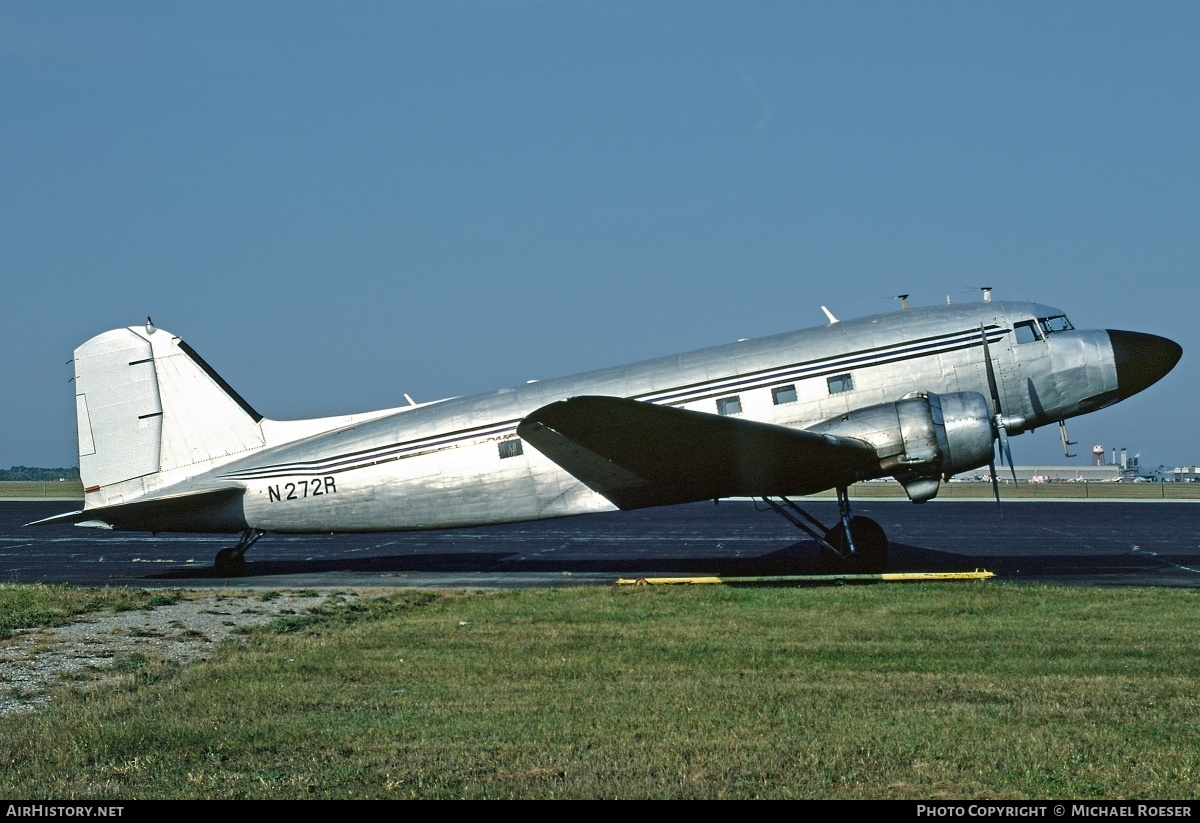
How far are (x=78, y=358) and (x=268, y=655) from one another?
12090 millimetres

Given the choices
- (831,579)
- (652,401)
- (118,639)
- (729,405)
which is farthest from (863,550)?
(118,639)

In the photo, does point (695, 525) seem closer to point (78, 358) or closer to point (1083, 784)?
point (78, 358)

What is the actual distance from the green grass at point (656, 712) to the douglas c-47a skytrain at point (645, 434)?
13.8ft

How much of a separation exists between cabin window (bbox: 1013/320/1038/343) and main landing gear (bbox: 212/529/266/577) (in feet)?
46.2

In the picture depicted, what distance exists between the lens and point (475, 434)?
19.2 meters

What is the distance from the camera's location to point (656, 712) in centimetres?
827

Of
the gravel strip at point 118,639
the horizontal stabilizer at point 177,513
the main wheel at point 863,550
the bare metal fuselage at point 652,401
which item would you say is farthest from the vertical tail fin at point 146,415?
the main wheel at point 863,550

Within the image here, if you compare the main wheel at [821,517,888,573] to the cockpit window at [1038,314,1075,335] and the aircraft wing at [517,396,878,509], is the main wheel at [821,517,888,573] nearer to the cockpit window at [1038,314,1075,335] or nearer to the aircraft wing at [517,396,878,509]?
the aircraft wing at [517,396,878,509]

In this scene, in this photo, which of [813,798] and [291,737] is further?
[291,737]

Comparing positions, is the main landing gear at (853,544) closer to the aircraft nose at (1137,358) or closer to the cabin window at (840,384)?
the cabin window at (840,384)

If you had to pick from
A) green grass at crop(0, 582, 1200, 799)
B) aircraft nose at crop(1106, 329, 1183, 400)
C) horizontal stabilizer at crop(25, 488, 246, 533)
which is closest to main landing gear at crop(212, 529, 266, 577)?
horizontal stabilizer at crop(25, 488, 246, 533)

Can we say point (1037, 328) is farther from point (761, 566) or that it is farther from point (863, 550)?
point (761, 566)

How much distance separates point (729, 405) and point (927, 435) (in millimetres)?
3324

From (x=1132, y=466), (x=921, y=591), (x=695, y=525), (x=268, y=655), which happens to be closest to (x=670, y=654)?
(x=268, y=655)
